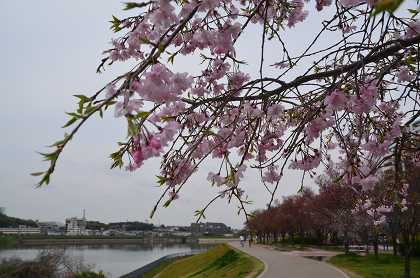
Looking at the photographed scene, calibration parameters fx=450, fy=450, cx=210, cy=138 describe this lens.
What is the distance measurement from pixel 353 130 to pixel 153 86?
8.30 feet

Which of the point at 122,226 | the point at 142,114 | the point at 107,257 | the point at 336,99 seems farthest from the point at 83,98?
the point at 122,226

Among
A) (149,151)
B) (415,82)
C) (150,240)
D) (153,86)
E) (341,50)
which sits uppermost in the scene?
(341,50)

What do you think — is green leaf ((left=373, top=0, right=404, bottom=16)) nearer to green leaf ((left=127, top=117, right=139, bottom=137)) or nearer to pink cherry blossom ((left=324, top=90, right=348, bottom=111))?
green leaf ((left=127, top=117, right=139, bottom=137))

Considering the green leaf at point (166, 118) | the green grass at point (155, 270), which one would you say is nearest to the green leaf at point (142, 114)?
the green leaf at point (166, 118)

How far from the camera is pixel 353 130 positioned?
4.11 m

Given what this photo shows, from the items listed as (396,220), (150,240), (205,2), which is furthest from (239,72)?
(150,240)

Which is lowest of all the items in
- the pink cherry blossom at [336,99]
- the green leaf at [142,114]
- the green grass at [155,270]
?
the green grass at [155,270]

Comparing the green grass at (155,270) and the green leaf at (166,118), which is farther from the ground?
the green leaf at (166,118)

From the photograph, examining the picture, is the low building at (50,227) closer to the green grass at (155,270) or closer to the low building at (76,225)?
the low building at (76,225)

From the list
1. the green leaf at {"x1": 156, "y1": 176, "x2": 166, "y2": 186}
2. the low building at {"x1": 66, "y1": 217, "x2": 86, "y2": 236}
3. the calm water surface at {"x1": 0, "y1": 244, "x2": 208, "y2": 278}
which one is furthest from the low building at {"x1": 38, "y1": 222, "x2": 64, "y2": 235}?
the green leaf at {"x1": 156, "y1": 176, "x2": 166, "y2": 186}

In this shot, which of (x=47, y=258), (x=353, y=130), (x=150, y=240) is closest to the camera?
(x=353, y=130)

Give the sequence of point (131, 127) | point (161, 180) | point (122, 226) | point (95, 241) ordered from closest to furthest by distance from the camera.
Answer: point (131, 127) < point (161, 180) < point (95, 241) < point (122, 226)

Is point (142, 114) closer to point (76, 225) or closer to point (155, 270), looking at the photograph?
point (155, 270)

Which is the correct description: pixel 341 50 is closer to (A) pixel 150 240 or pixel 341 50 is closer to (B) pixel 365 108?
(B) pixel 365 108
